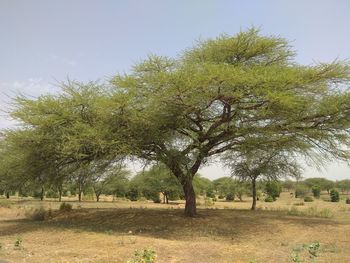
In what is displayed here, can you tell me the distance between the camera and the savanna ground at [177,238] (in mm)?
12148

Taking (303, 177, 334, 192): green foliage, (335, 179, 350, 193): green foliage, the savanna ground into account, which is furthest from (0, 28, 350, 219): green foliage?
(335, 179, 350, 193): green foliage

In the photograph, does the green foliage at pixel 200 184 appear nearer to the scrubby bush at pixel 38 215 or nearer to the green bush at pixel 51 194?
the green bush at pixel 51 194

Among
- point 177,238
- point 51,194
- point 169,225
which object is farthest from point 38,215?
point 51,194

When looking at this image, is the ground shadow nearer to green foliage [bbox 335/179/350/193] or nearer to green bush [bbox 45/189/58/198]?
green bush [bbox 45/189/58/198]

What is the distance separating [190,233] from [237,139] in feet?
18.2

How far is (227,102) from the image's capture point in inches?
703

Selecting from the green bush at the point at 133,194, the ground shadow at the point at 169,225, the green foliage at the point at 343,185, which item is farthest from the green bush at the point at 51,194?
the green foliage at the point at 343,185

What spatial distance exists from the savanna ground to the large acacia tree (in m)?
3.06

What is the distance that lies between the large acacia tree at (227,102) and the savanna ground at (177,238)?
3.06 metres

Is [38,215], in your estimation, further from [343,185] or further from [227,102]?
[343,185]

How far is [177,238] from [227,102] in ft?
19.1

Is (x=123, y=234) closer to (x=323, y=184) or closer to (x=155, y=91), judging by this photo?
(x=155, y=91)

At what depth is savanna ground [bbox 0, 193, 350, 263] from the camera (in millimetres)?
12148

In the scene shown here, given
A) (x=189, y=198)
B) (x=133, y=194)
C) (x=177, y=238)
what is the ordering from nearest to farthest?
1. (x=177, y=238)
2. (x=189, y=198)
3. (x=133, y=194)
